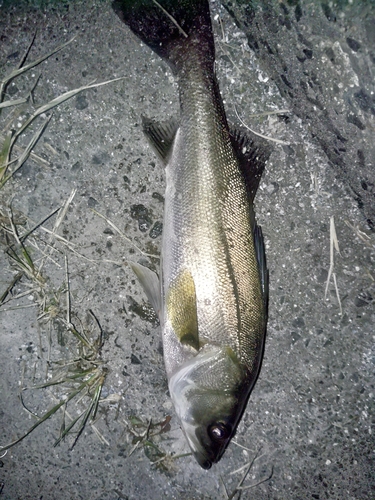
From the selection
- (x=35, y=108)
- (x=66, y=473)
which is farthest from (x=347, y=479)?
(x=35, y=108)

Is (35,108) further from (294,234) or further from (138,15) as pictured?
(294,234)

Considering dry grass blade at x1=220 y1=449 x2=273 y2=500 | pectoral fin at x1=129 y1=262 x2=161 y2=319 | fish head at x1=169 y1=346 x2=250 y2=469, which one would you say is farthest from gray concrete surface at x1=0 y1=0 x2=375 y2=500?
fish head at x1=169 y1=346 x2=250 y2=469

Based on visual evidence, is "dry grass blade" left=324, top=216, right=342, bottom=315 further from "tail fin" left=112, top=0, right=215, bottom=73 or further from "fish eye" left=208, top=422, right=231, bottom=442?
"tail fin" left=112, top=0, right=215, bottom=73

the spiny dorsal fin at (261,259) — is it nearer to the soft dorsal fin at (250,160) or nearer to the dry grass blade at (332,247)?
the soft dorsal fin at (250,160)

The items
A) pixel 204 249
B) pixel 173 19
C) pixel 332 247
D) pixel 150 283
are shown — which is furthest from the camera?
pixel 332 247

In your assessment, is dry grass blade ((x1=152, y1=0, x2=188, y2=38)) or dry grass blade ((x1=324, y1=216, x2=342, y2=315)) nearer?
dry grass blade ((x1=152, y1=0, x2=188, y2=38))

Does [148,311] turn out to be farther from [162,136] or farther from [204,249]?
[162,136]

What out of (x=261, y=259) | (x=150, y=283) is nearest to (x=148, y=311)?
(x=150, y=283)
